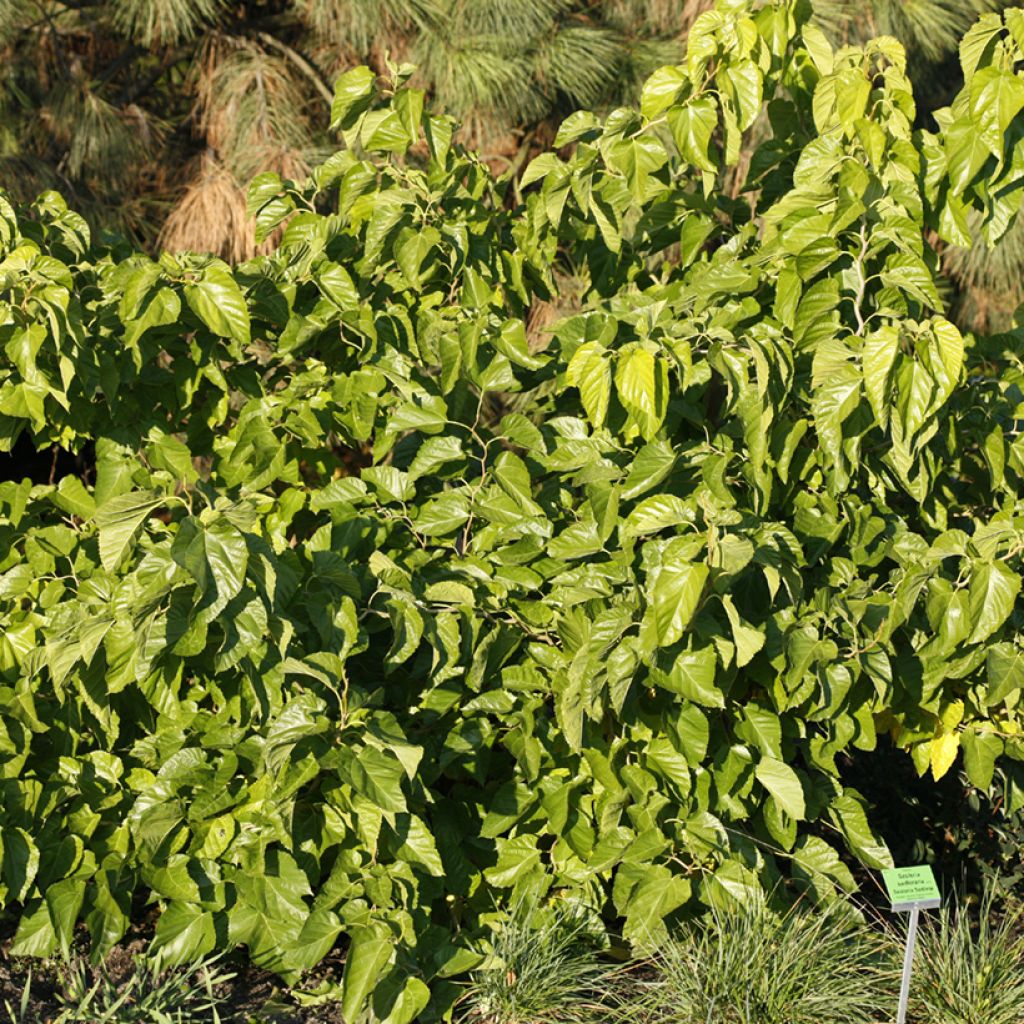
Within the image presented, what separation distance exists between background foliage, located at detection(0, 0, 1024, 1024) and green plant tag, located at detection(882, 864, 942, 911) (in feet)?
0.75

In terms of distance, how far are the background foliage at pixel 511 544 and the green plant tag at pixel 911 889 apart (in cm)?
23

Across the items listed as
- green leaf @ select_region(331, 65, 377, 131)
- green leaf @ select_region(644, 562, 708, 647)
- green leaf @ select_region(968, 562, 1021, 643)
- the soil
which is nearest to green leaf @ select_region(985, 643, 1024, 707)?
green leaf @ select_region(968, 562, 1021, 643)

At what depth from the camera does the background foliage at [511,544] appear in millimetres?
2039

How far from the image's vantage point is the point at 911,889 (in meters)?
2.04

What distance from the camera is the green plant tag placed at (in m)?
2.03

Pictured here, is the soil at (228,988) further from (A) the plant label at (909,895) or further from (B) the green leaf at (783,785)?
(A) the plant label at (909,895)

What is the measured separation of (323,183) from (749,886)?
1.49 meters

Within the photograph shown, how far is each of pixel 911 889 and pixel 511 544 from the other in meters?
0.88

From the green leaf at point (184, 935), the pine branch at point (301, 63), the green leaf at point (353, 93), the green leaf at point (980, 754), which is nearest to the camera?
the green leaf at point (184, 935)

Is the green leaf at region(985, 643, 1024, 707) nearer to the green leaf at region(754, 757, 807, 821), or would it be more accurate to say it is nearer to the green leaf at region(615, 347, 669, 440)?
the green leaf at region(754, 757, 807, 821)

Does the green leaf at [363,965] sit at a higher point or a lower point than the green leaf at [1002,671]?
lower

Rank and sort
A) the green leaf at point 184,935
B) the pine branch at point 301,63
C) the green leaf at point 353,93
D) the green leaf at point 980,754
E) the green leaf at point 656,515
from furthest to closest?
the pine branch at point 301,63 → the green leaf at point 353,93 → the green leaf at point 980,754 → the green leaf at point 184,935 → the green leaf at point 656,515

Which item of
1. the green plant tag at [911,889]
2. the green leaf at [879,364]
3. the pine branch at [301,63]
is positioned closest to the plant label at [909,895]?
the green plant tag at [911,889]

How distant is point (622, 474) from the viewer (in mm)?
2201
